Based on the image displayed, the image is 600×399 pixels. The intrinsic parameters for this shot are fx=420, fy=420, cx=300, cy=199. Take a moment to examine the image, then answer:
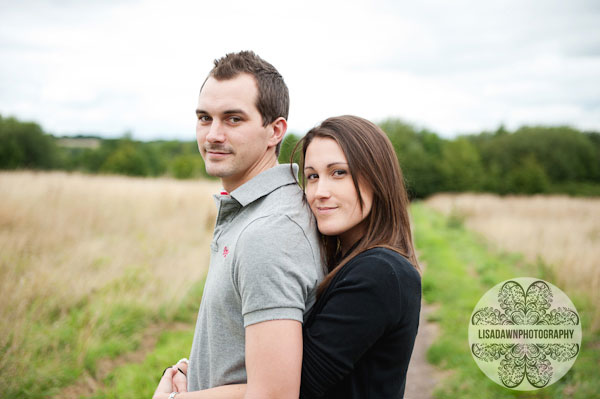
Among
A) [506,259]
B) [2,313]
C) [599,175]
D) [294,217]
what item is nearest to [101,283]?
[2,313]

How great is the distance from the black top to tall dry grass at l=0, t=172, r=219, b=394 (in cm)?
370

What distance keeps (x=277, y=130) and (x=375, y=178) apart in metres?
0.54

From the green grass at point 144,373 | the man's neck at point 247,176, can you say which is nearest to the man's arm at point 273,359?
the man's neck at point 247,176

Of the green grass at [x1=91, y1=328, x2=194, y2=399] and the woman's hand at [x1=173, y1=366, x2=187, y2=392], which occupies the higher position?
the woman's hand at [x1=173, y1=366, x2=187, y2=392]

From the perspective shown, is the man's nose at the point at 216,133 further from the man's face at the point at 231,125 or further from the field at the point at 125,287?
the field at the point at 125,287

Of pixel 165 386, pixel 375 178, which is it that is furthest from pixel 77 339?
pixel 375 178

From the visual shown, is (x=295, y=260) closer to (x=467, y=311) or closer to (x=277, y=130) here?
(x=277, y=130)

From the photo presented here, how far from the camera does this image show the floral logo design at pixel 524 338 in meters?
4.38

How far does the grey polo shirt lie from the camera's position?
4.71ft

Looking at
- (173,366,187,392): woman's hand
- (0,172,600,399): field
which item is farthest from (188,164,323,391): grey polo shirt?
(0,172,600,399): field

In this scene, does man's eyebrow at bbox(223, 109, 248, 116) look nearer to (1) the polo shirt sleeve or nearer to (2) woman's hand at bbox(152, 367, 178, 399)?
(1) the polo shirt sleeve

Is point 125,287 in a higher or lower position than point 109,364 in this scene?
higher

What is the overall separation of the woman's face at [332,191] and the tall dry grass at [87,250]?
12.1ft

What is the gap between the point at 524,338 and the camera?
475 cm
